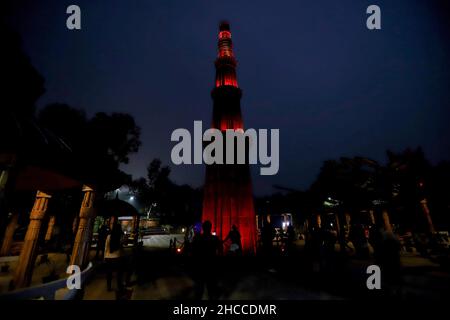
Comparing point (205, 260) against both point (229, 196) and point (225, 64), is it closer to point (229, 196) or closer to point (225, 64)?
point (229, 196)

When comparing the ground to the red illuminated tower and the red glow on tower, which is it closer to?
the red illuminated tower

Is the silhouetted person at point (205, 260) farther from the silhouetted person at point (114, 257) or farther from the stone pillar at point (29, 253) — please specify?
the stone pillar at point (29, 253)

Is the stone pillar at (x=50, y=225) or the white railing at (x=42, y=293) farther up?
the stone pillar at (x=50, y=225)

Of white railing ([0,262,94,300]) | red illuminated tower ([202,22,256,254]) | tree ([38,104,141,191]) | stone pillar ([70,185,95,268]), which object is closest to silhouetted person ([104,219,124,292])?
stone pillar ([70,185,95,268])

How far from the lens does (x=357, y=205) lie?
10727 mm

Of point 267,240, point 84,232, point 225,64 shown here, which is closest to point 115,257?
point 84,232

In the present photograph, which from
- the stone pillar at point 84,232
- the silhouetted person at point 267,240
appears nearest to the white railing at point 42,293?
the stone pillar at point 84,232

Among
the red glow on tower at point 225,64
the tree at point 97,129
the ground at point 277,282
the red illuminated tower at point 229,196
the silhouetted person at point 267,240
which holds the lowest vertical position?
the ground at point 277,282

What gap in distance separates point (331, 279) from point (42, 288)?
27.8 ft

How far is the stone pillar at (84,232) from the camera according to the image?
19.6 feet

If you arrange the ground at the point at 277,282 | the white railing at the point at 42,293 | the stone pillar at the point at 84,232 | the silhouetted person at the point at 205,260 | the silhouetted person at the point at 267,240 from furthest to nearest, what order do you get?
the silhouetted person at the point at 267,240 < the ground at the point at 277,282 < the stone pillar at the point at 84,232 < the silhouetted person at the point at 205,260 < the white railing at the point at 42,293
